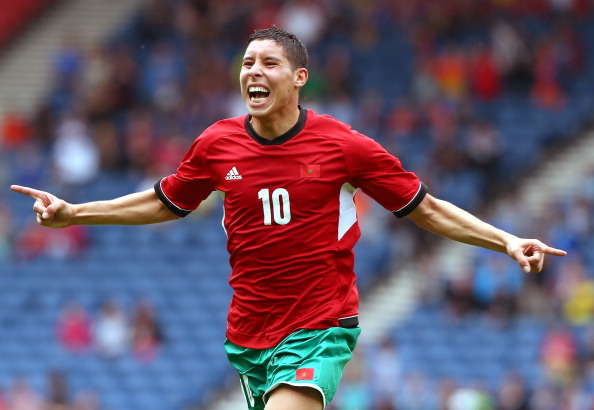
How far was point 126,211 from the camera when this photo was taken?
614 centimetres

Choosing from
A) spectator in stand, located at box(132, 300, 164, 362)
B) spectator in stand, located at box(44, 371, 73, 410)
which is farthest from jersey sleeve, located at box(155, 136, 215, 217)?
spectator in stand, located at box(132, 300, 164, 362)

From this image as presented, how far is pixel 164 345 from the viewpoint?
51.5 ft

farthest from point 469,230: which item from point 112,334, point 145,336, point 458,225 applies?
point 112,334

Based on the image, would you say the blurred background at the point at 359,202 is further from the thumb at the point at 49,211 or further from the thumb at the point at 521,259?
the thumb at the point at 49,211

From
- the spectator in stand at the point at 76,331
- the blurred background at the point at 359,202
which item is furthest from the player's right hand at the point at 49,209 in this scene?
the spectator in stand at the point at 76,331

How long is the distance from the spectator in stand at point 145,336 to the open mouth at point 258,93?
33.2 feet

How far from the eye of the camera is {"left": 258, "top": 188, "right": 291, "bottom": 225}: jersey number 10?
5.78 m

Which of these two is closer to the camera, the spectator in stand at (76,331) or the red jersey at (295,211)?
the red jersey at (295,211)

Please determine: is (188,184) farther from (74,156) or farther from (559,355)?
(74,156)

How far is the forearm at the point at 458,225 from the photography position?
580 centimetres

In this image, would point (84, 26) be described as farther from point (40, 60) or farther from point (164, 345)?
point (164, 345)

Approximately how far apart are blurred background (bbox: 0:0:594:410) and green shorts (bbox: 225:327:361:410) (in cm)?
725

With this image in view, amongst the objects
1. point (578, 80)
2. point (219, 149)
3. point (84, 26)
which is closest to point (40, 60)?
point (84, 26)

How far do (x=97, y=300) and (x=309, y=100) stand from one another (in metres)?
4.16
